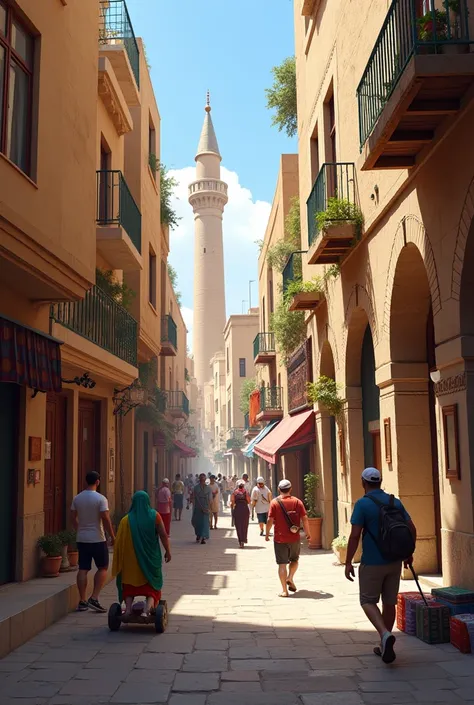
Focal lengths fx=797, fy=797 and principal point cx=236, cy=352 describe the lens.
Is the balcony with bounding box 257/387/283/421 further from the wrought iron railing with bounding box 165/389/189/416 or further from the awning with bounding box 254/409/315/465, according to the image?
the wrought iron railing with bounding box 165/389/189/416

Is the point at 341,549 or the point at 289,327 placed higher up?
the point at 289,327

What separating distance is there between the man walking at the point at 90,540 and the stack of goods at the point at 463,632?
4.25 metres

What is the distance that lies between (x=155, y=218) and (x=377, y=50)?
1338 cm

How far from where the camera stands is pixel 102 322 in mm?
14758

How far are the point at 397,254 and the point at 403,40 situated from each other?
286 cm

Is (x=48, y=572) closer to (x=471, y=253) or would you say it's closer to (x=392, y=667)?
(x=392, y=667)

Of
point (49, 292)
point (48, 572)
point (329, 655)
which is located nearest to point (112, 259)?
point (49, 292)

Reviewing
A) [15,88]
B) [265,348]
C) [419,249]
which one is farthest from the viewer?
[265,348]

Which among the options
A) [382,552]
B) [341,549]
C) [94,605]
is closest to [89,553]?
[94,605]

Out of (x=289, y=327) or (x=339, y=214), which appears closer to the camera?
(x=339, y=214)

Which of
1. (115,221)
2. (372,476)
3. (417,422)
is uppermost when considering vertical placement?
(115,221)

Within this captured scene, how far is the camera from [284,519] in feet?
35.5

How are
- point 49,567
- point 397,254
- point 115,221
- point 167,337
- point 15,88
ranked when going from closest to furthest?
point 15,88 → point 397,254 → point 49,567 → point 115,221 → point 167,337

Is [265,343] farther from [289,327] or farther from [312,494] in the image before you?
[312,494]
